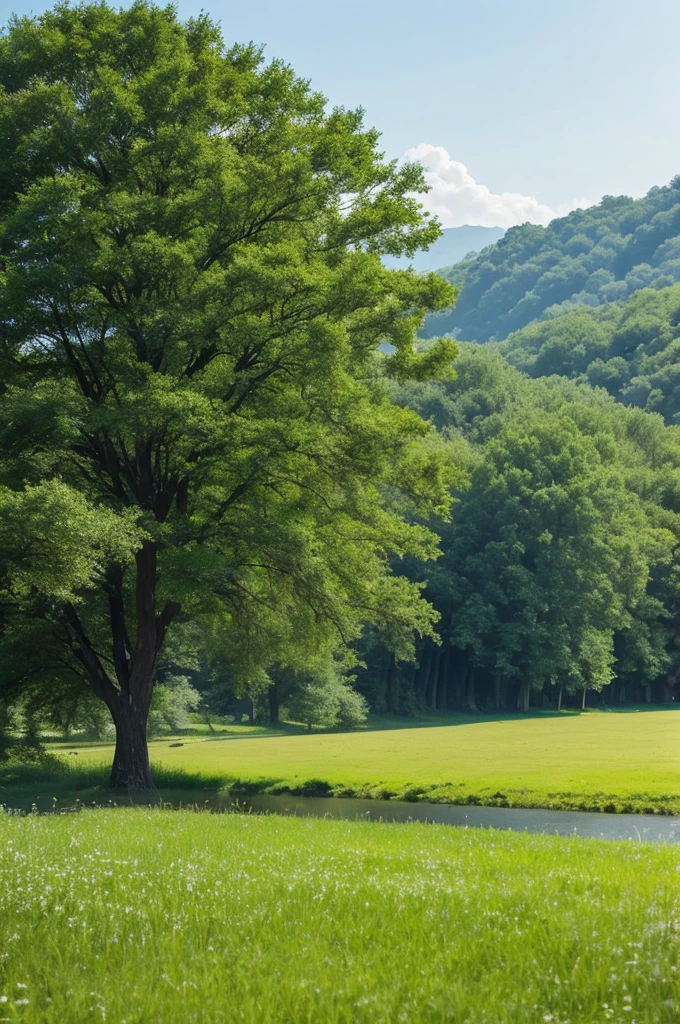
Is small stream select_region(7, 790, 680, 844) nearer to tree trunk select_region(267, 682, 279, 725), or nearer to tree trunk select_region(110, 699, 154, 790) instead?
tree trunk select_region(110, 699, 154, 790)

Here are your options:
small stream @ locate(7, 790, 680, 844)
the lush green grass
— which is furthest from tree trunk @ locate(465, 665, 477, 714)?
the lush green grass

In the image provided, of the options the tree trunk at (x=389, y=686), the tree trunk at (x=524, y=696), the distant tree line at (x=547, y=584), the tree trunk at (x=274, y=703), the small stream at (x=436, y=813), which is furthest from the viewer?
the tree trunk at (x=524, y=696)

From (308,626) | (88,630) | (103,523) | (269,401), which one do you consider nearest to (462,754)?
(308,626)

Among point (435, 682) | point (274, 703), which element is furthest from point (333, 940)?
point (435, 682)

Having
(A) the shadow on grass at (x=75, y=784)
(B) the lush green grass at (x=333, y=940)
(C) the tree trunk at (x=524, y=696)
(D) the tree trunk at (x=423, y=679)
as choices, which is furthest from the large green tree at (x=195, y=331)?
(D) the tree trunk at (x=423, y=679)

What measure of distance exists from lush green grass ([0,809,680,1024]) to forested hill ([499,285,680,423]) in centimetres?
15670

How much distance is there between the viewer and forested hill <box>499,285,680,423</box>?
6324 inches

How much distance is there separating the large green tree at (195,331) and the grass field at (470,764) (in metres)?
6.72

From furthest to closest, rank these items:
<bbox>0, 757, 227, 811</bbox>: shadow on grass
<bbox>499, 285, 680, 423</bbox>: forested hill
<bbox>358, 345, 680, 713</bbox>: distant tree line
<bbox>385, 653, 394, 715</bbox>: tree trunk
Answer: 1. <bbox>499, 285, 680, 423</bbox>: forested hill
2. <bbox>385, 653, 394, 715</bbox>: tree trunk
3. <bbox>358, 345, 680, 713</bbox>: distant tree line
4. <bbox>0, 757, 227, 811</bbox>: shadow on grass

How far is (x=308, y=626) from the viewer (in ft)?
96.7

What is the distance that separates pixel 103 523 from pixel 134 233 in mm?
9076

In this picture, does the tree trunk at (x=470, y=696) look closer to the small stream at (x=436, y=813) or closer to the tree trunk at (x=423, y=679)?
the tree trunk at (x=423, y=679)

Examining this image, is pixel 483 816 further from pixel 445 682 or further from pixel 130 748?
pixel 445 682

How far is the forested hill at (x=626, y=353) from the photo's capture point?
161 meters
